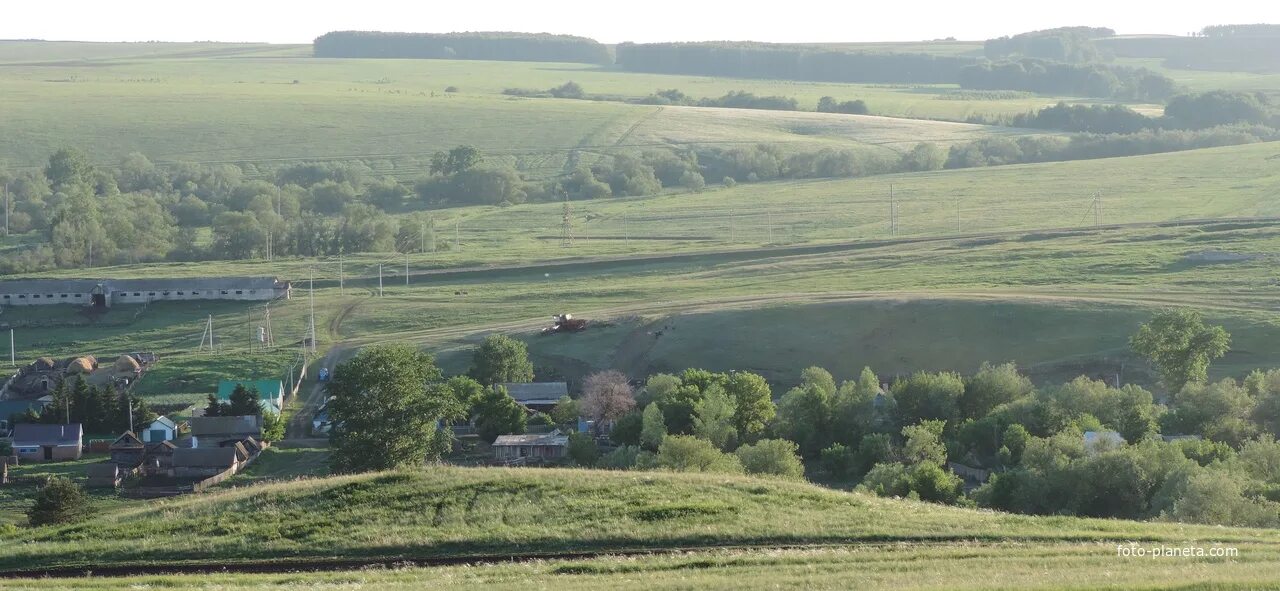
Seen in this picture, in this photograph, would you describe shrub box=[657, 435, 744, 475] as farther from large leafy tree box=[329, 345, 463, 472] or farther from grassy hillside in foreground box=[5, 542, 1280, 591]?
grassy hillside in foreground box=[5, 542, 1280, 591]

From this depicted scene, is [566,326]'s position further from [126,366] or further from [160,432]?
[160,432]

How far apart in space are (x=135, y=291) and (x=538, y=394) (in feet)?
88.0

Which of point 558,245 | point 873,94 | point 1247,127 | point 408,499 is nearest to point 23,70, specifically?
point 873,94

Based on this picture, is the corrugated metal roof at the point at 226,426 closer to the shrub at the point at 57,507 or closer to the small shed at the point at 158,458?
A: the small shed at the point at 158,458

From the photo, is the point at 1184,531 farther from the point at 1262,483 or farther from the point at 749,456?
the point at 749,456

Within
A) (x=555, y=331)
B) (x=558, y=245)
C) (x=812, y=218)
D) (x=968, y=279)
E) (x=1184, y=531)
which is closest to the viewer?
(x=1184, y=531)

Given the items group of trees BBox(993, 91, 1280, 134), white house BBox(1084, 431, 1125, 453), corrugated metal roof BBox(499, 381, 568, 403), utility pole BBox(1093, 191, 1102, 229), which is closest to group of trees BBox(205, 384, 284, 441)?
corrugated metal roof BBox(499, 381, 568, 403)

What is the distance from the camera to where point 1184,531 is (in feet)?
80.0

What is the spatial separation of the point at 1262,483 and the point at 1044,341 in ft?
74.4

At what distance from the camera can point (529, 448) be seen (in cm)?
4550

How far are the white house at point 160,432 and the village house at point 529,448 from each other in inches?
440

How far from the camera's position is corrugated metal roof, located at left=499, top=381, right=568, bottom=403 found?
52531 mm

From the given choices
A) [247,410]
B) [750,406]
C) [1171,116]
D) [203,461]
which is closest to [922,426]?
[750,406]

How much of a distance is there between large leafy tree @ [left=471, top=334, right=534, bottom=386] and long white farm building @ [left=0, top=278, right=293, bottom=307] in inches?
766
